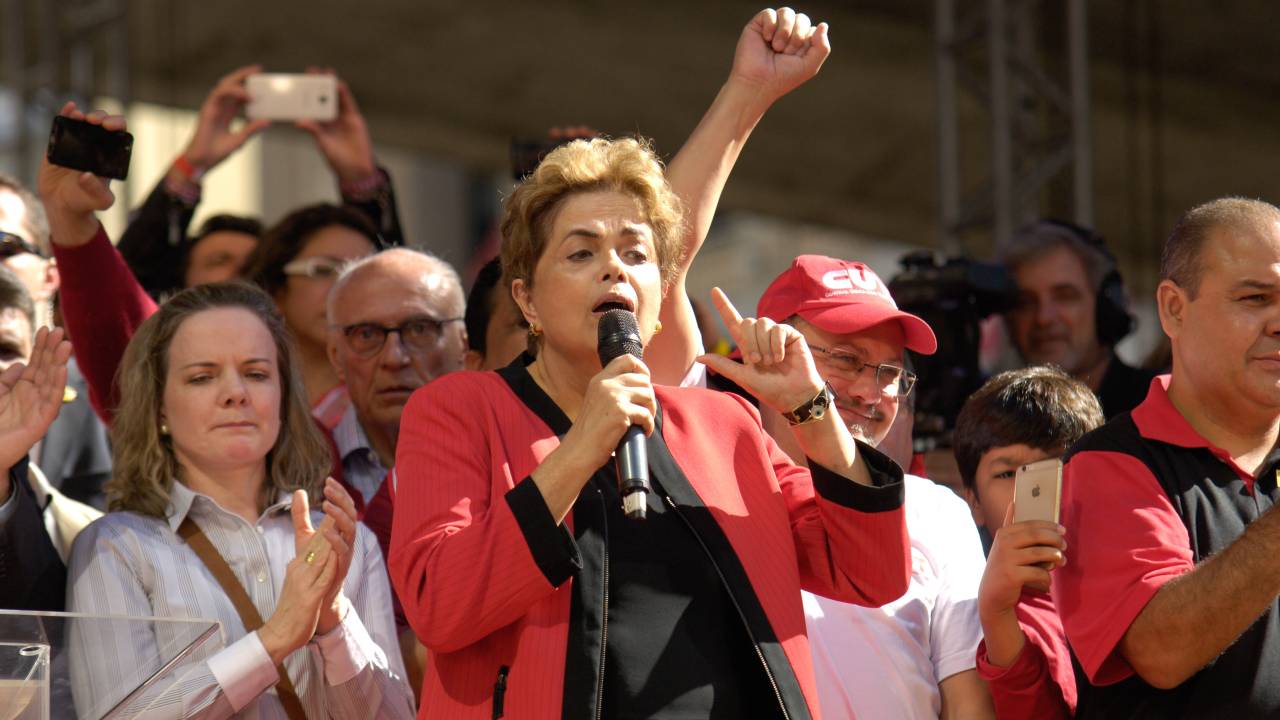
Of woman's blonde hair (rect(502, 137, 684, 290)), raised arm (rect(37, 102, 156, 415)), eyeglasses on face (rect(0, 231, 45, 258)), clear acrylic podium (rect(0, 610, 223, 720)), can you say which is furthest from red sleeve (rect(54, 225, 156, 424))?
woman's blonde hair (rect(502, 137, 684, 290))

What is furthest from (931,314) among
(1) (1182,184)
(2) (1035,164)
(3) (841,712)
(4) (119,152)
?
(1) (1182,184)

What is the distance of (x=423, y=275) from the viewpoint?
4422 millimetres

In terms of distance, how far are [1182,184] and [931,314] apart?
6718 mm

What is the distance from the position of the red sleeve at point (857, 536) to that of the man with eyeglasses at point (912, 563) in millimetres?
386

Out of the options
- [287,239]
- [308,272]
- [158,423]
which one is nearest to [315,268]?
[308,272]

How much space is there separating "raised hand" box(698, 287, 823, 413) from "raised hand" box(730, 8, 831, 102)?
3.12 ft

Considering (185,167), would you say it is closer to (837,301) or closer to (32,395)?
(32,395)

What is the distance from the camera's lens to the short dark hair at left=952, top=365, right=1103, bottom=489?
360cm

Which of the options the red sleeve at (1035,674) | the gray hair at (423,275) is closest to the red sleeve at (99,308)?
the gray hair at (423,275)

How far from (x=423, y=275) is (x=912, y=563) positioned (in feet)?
5.61

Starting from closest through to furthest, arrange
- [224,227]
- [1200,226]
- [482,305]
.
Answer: [1200,226] → [482,305] → [224,227]

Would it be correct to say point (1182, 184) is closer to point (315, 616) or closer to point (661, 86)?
point (661, 86)

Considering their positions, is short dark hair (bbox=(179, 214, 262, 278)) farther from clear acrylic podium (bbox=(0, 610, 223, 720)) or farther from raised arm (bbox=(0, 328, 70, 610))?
clear acrylic podium (bbox=(0, 610, 223, 720))

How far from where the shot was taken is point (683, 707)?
2455mm
